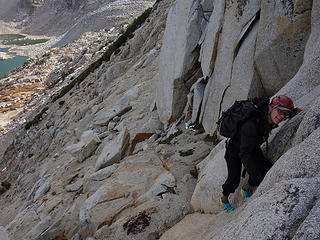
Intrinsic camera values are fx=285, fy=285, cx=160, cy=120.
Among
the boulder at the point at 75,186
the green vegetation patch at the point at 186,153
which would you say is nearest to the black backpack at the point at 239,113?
the green vegetation patch at the point at 186,153

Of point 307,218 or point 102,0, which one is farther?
point 102,0

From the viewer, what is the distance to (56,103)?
31.7 meters

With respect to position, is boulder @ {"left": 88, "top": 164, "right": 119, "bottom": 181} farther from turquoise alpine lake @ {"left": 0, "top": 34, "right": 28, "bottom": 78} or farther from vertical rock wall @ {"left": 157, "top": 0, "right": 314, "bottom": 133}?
turquoise alpine lake @ {"left": 0, "top": 34, "right": 28, "bottom": 78}

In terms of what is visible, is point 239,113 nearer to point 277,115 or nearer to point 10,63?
point 277,115

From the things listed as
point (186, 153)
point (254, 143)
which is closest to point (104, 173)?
point (186, 153)

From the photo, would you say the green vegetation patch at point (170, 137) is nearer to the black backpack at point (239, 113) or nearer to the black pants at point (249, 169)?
the black pants at point (249, 169)

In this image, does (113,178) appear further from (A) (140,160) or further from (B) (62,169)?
(B) (62,169)

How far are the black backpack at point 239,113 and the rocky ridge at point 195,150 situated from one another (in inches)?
29.9

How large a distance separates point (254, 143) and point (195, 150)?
563 cm

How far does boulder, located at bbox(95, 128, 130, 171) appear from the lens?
13.5 m

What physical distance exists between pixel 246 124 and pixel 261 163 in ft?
3.21

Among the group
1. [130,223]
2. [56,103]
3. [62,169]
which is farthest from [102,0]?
[130,223]

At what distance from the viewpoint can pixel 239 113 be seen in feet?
17.1

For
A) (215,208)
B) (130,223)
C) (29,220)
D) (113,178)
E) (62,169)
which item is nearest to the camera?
(215,208)
